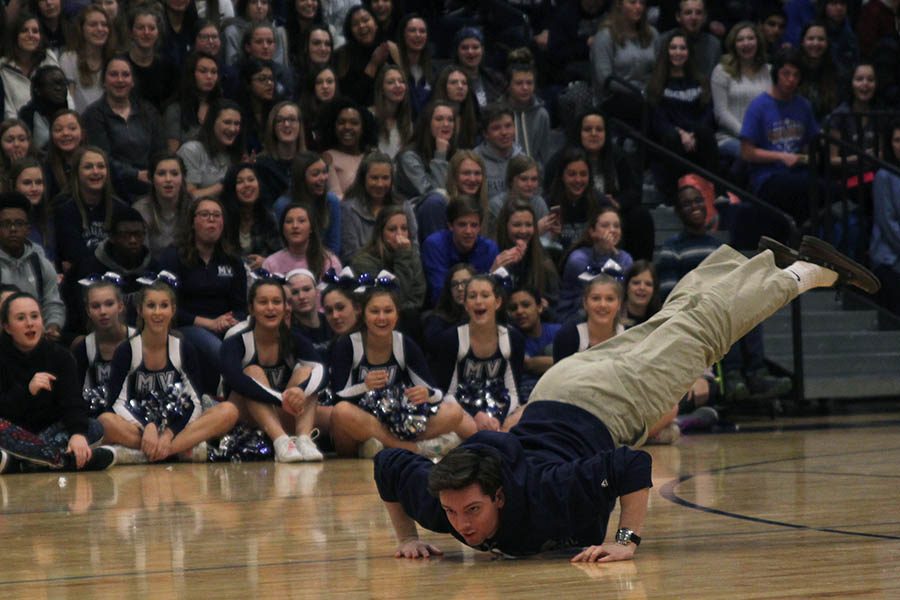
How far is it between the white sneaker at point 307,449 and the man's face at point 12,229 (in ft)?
6.21

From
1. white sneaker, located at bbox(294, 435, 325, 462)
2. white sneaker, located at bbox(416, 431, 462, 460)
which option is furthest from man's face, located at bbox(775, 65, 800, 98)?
white sneaker, located at bbox(294, 435, 325, 462)

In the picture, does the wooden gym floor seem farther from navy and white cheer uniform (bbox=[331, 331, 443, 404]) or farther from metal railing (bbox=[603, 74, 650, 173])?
metal railing (bbox=[603, 74, 650, 173])

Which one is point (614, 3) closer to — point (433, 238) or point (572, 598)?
point (433, 238)

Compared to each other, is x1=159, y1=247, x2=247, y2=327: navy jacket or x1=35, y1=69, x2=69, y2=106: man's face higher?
x1=35, y1=69, x2=69, y2=106: man's face

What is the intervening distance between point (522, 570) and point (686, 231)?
6.24 metres

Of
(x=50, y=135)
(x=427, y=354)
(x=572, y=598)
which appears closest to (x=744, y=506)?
(x=572, y=598)

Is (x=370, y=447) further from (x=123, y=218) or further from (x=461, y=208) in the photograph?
(x=123, y=218)

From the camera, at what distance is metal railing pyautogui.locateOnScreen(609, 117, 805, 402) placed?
33.3ft

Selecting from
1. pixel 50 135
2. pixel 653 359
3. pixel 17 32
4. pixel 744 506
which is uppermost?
pixel 17 32

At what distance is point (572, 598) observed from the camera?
3740mm

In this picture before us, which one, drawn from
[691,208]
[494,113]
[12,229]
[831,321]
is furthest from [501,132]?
[12,229]

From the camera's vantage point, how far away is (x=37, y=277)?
333 inches

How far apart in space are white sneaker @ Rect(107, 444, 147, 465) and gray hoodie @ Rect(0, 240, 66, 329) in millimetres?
869

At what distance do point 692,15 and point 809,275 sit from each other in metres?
6.24
